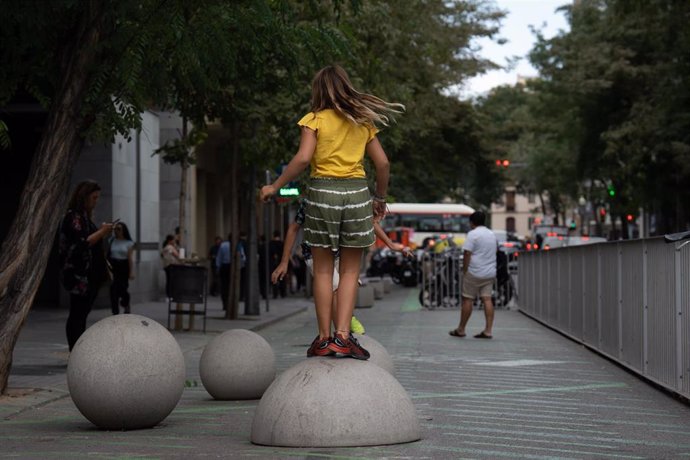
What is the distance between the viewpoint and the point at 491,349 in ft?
60.6

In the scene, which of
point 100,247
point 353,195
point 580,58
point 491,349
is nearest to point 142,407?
point 353,195

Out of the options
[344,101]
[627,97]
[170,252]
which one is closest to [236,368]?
[344,101]

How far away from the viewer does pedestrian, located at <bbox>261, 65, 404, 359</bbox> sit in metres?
8.66

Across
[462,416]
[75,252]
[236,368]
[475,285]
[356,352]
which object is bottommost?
[462,416]

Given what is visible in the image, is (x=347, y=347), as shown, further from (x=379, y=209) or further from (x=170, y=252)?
(x=170, y=252)

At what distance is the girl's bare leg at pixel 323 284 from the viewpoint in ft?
28.7

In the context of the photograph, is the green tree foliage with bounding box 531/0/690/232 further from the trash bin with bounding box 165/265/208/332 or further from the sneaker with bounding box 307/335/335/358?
the sneaker with bounding box 307/335/335/358

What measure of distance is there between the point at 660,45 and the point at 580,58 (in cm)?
450

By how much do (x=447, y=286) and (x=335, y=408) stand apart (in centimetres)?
2451

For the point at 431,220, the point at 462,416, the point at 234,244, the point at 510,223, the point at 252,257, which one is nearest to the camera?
the point at 462,416

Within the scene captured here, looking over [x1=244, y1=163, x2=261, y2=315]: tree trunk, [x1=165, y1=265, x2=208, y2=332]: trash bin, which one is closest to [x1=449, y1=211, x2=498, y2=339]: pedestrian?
[x1=165, y1=265, x2=208, y2=332]: trash bin

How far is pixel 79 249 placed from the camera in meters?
14.5

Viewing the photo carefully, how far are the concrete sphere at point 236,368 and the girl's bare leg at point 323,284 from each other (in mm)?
3079

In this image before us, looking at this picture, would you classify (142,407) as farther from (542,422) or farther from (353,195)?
(542,422)
